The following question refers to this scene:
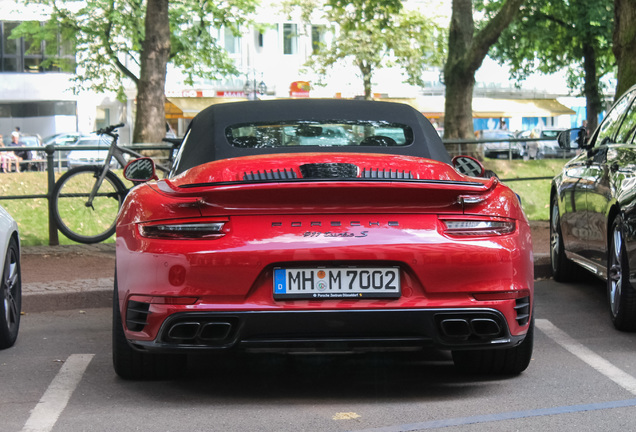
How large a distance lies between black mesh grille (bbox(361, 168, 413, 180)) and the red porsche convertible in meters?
0.04

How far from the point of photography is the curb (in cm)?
823

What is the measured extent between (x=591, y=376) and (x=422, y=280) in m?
1.38

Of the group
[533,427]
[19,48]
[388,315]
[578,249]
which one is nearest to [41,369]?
[388,315]

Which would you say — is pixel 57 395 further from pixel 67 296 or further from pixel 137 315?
pixel 67 296

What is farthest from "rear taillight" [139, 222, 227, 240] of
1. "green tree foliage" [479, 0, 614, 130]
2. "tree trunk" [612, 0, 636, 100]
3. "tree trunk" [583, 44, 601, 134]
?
"tree trunk" [583, 44, 601, 134]

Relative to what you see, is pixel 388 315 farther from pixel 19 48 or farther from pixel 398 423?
pixel 19 48

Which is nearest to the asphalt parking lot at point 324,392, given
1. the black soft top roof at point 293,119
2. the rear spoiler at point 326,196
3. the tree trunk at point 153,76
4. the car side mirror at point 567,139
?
the rear spoiler at point 326,196

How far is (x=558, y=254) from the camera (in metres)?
9.30

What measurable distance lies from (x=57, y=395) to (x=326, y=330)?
1404 mm

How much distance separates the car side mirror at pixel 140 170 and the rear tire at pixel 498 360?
6.94 ft

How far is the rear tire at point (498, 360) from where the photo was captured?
211 inches

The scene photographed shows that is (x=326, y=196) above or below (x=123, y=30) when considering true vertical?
below

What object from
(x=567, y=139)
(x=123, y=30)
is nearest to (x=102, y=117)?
(x=123, y=30)

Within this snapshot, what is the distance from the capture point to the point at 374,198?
4664 mm
